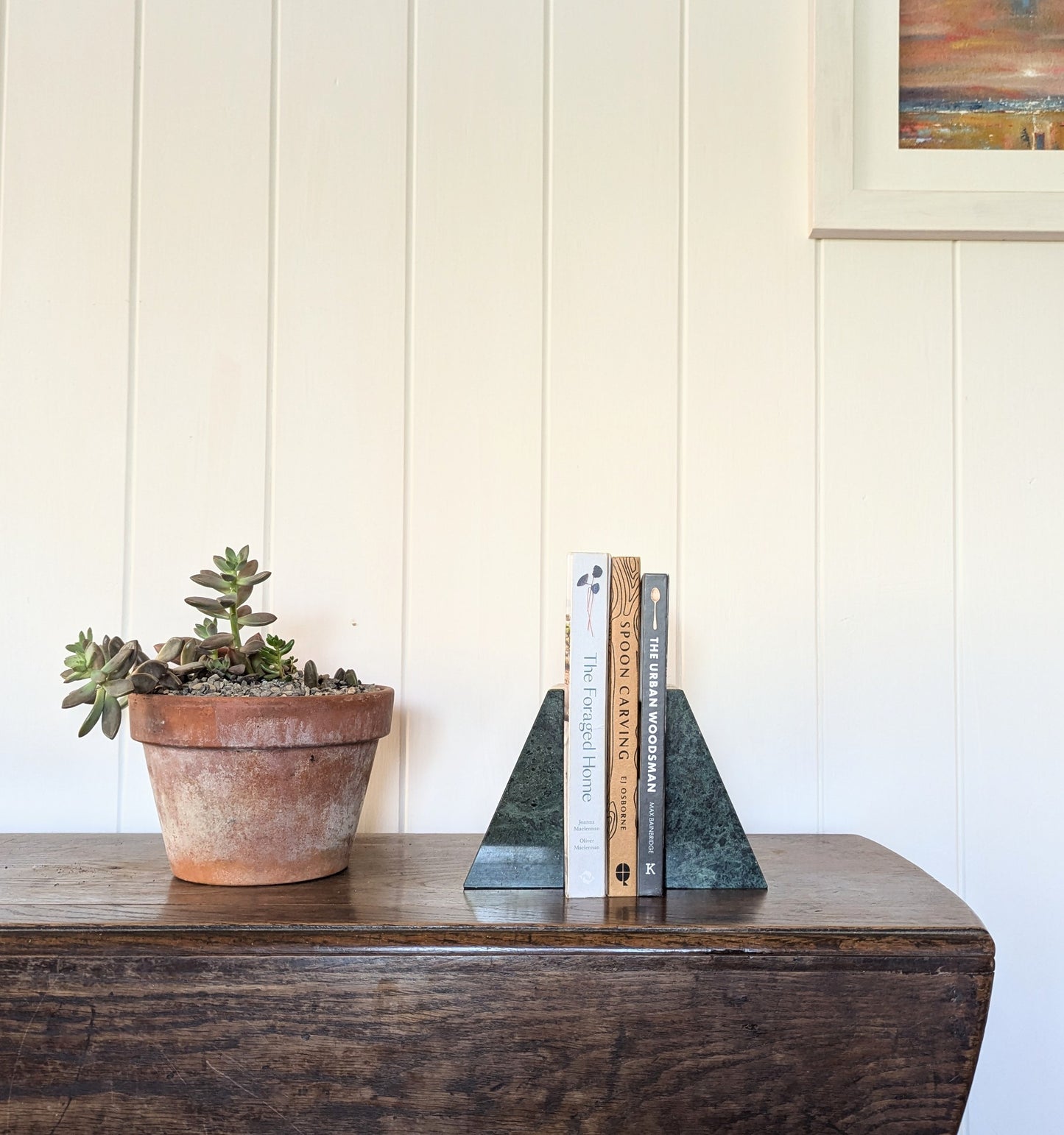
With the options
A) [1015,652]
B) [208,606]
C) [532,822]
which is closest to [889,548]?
[1015,652]

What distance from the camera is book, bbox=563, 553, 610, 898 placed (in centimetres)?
85

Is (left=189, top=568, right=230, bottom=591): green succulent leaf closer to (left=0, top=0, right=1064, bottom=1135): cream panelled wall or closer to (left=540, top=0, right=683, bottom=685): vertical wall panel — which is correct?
(left=0, top=0, right=1064, bottom=1135): cream panelled wall

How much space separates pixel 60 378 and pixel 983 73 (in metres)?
1.14

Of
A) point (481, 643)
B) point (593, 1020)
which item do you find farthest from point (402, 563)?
point (593, 1020)

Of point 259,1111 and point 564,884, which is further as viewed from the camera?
point 564,884

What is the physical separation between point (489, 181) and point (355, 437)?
1.13 feet

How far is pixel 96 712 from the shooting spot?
0.86m

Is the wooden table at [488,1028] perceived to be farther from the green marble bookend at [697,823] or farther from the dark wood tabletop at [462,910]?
the green marble bookend at [697,823]

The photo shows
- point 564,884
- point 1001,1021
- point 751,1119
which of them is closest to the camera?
point 751,1119

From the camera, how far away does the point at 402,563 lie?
112 centimetres

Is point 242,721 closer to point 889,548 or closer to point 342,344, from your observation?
point 342,344

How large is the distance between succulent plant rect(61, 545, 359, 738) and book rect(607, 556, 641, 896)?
27 cm

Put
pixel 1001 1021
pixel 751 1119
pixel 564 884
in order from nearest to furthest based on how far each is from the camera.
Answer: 1. pixel 751 1119
2. pixel 564 884
3. pixel 1001 1021

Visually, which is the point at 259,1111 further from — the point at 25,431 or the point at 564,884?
the point at 25,431
